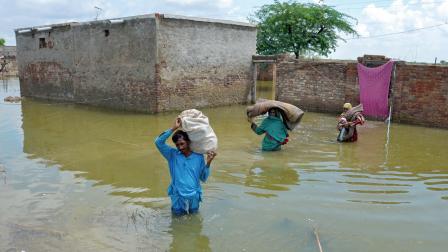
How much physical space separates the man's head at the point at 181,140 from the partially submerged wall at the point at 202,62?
9.52 metres

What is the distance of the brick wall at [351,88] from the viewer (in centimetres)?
1177

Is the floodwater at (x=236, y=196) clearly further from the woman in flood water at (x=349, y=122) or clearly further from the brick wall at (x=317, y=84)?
the brick wall at (x=317, y=84)

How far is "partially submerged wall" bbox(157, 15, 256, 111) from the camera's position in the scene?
14.1 meters

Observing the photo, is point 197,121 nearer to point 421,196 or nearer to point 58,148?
point 421,196

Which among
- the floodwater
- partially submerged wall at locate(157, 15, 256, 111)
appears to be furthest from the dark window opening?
the floodwater

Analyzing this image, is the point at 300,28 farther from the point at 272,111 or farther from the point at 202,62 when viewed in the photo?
the point at 272,111

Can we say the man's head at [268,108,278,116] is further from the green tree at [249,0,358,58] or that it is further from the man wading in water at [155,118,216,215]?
the green tree at [249,0,358,58]

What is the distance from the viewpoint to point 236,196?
584 centimetres

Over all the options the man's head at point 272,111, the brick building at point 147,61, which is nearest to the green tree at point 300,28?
the brick building at point 147,61

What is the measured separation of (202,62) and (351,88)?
5.35 metres

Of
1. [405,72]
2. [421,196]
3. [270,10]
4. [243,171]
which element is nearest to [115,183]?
[243,171]

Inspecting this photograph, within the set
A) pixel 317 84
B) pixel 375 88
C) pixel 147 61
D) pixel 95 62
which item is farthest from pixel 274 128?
pixel 95 62

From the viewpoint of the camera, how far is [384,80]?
12492 millimetres

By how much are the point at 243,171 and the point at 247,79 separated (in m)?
10.9
